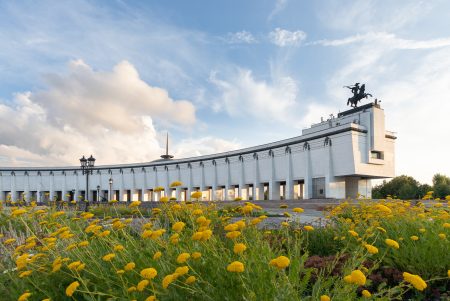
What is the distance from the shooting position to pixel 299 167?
42469mm

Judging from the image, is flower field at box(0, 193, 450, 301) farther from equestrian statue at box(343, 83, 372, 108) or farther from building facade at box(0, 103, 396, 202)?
equestrian statue at box(343, 83, 372, 108)

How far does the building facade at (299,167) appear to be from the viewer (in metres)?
37.9

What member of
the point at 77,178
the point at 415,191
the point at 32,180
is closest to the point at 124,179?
the point at 77,178

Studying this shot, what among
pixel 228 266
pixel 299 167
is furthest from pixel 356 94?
pixel 228 266

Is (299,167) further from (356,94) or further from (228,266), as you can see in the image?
(228,266)

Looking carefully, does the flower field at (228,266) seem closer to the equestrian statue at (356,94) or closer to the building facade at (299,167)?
the building facade at (299,167)

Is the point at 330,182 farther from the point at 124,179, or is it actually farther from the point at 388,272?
the point at 124,179

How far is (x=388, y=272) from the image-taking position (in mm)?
3688

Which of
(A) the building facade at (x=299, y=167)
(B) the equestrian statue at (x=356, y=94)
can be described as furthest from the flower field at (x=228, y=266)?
(B) the equestrian statue at (x=356, y=94)

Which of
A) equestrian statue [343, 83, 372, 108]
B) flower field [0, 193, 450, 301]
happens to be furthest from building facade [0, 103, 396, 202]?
flower field [0, 193, 450, 301]

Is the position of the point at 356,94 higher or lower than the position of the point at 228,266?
higher

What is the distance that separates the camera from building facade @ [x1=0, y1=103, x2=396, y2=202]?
3794 cm

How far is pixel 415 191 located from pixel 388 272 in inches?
1993

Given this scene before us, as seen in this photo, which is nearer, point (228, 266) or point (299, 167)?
point (228, 266)
